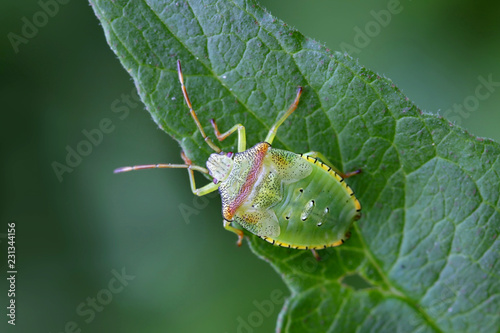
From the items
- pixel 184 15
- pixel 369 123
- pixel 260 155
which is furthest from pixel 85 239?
pixel 369 123

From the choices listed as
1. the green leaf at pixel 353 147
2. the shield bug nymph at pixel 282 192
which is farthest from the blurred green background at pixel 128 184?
the green leaf at pixel 353 147

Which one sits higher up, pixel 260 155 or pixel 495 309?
pixel 260 155

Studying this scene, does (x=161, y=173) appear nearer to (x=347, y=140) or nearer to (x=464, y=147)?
(x=347, y=140)

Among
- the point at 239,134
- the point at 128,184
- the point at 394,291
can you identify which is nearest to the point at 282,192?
the point at 239,134

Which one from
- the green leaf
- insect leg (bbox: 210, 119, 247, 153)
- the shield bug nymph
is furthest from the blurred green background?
the green leaf

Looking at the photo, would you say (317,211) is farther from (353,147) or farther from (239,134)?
(239,134)
